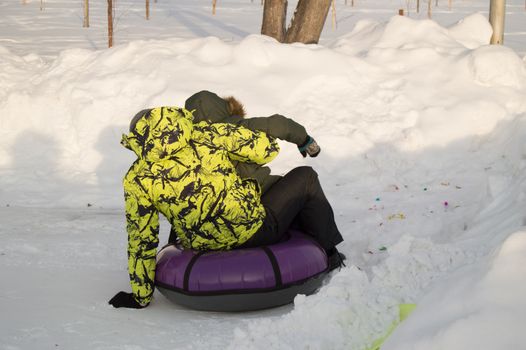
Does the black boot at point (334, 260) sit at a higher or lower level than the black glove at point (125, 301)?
higher

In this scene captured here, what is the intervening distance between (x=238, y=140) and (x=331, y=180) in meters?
2.91

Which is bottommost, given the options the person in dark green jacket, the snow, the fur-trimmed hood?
the snow

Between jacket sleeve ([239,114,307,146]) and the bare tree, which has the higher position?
jacket sleeve ([239,114,307,146])

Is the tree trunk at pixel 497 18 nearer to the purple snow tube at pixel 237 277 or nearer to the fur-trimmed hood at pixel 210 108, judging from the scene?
the fur-trimmed hood at pixel 210 108

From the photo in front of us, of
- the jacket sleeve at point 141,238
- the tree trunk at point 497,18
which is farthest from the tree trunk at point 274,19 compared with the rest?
the jacket sleeve at point 141,238

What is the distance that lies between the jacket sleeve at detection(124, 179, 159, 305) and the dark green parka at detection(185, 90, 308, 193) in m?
0.60

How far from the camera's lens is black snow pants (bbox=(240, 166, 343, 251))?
4730mm

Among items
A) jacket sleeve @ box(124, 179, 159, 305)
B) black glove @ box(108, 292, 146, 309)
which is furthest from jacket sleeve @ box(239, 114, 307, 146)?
black glove @ box(108, 292, 146, 309)

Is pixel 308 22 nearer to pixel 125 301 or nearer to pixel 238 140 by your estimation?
pixel 238 140

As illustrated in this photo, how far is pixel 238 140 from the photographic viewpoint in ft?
14.7

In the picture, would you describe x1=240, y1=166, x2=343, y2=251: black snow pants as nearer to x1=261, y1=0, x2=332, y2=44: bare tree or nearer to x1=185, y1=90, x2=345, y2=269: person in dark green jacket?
x1=185, y1=90, x2=345, y2=269: person in dark green jacket

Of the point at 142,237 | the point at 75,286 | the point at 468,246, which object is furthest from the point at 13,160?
the point at 468,246

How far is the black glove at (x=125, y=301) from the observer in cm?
453

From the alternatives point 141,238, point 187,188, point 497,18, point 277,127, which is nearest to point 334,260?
point 277,127
